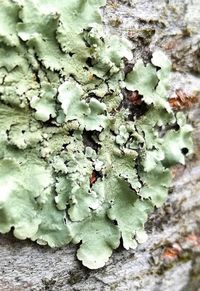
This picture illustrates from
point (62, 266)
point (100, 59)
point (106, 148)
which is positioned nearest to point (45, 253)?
point (62, 266)

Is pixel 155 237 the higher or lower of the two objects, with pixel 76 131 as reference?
lower

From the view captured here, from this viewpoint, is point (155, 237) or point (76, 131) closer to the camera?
point (76, 131)

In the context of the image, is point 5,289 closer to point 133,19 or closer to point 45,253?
point 45,253
